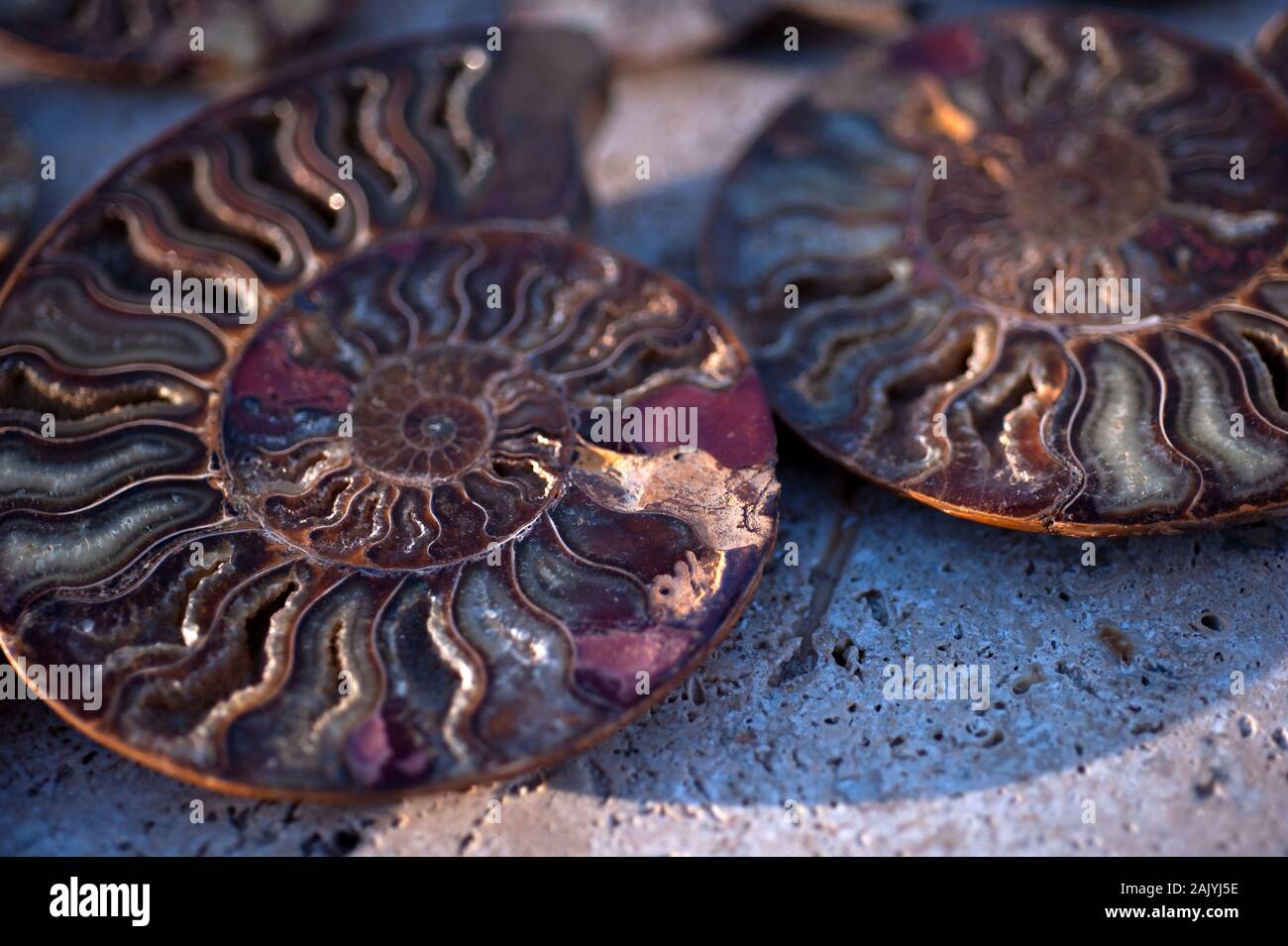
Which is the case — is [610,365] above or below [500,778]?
above

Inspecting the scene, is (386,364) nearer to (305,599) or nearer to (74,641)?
(305,599)

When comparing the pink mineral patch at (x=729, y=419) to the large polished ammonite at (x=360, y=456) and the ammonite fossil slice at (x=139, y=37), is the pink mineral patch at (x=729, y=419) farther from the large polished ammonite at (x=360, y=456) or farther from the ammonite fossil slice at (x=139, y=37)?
the ammonite fossil slice at (x=139, y=37)

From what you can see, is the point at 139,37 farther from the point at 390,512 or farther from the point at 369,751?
the point at 369,751

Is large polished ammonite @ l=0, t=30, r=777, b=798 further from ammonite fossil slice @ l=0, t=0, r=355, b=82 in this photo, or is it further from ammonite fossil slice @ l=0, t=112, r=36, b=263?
ammonite fossil slice @ l=0, t=0, r=355, b=82

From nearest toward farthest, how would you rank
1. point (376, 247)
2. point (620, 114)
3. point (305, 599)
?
point (305, 599)
point (376, 247)
point (620, 114)

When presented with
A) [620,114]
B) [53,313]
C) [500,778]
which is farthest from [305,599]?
[620,114]
